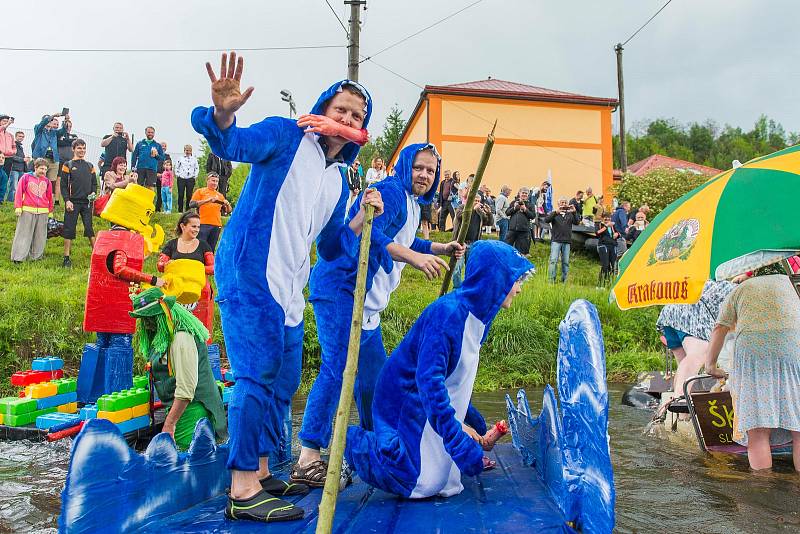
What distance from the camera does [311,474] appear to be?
344 centimetres

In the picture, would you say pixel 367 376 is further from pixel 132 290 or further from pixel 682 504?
pixel 132 290

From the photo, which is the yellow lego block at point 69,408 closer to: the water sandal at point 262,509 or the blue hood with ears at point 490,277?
the water sandal at point 262,509

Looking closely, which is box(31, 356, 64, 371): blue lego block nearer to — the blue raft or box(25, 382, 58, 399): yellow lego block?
box(25, 382, 58, 399): yellow lego block

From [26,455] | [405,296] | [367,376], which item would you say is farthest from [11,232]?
[367,376]

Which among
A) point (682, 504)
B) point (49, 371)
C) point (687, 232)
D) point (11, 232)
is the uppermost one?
point (11, 232)

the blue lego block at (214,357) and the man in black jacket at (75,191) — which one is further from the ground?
the man in black jacket at (75,191)

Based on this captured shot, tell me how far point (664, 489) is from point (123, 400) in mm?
4125

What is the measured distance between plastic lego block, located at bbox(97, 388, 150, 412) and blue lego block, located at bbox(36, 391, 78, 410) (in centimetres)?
107

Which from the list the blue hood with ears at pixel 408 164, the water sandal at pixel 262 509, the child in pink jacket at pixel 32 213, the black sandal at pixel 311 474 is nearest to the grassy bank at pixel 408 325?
the child in pink jacket at pixel 32 213

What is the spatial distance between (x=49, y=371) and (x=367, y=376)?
3983mm

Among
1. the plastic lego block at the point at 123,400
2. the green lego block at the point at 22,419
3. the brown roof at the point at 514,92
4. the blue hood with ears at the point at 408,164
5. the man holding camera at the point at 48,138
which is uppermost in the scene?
the brown roof at the point at 514,92

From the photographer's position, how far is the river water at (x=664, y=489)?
12.3 feet

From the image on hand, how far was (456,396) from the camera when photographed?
3.29m

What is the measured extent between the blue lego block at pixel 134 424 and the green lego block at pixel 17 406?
1.24m
